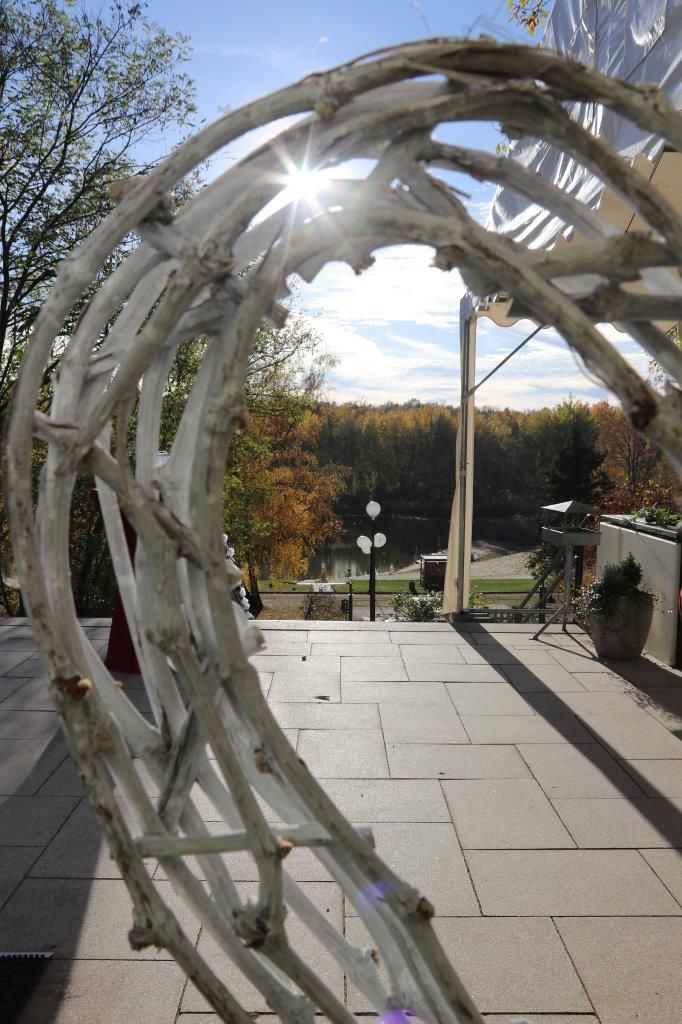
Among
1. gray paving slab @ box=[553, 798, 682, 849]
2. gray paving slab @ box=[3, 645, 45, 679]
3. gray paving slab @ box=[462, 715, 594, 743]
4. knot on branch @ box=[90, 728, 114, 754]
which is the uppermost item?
knot on branch @ box=[90, 728, 114, 754]

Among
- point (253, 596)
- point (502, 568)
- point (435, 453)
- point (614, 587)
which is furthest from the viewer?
point (435, 453)

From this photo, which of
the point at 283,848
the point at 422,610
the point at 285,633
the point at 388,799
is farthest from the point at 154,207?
the point at 422,610

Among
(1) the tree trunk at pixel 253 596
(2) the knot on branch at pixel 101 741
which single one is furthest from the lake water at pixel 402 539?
(2) the knot on branch at pixel 101 741

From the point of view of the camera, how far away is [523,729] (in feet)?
13.8

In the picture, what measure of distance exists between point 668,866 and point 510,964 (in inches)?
33.9

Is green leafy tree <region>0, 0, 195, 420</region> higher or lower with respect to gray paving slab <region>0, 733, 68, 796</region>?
higher

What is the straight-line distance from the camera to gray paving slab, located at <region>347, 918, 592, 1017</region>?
2.23 metres

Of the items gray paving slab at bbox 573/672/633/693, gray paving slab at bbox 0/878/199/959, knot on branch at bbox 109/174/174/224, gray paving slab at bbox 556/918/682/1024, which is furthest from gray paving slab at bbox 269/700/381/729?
knot on branch at bbox 109/174/174/224

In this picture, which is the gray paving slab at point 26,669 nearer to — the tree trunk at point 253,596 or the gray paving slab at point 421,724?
the gray paving slab at point 421,724

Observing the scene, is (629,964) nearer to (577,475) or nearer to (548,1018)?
(548,1018)

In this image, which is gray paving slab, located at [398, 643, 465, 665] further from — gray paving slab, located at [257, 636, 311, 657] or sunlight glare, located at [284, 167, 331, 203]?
sunlight glare, located at [284, 167, 331, 203]

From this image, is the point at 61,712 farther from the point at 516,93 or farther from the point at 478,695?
the point at 478,695

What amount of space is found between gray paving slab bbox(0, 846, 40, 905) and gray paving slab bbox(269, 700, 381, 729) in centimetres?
147

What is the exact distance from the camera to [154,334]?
101 cm
